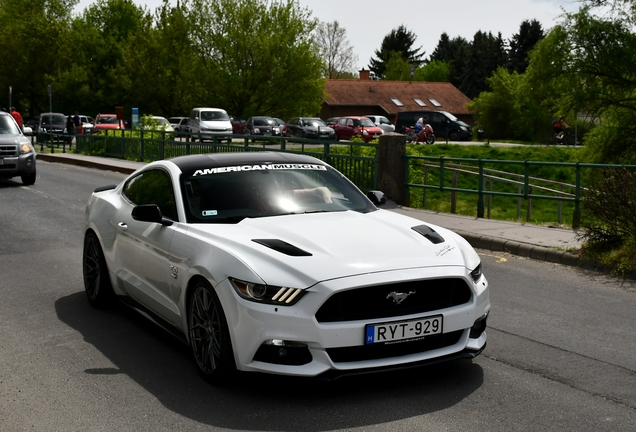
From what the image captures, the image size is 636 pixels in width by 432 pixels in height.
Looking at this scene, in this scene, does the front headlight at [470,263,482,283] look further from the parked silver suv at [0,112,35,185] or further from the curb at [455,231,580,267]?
the parked silver suv at [0,112,35,185]

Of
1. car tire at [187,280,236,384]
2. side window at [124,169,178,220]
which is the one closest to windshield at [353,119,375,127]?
side window at [124,169,178,220]

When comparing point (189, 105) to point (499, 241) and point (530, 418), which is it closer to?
point (499, 241)

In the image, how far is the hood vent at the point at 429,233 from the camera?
18.8ft

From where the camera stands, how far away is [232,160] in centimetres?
679

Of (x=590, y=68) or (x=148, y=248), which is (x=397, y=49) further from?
(x=148, y=248)

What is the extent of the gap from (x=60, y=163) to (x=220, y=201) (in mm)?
27767

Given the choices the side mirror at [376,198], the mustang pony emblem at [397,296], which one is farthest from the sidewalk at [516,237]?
the mustang pony emblem at [397,296]

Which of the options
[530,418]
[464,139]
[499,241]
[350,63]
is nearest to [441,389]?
[530,418]

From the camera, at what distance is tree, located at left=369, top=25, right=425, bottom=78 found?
130m

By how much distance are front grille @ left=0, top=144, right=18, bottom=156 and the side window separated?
46.2ft

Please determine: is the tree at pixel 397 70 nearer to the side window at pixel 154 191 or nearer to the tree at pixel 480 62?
the tree at pixel 480 62

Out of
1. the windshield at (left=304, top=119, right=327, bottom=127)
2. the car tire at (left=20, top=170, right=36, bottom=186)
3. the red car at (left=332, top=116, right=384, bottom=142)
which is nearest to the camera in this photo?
the car tire at (left=20, top=170, right=36, bottom=186)

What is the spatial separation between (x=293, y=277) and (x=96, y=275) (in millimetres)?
3258

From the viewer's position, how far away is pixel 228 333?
520cm
